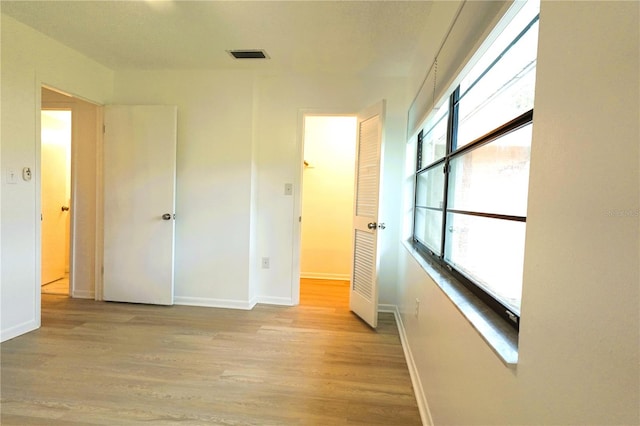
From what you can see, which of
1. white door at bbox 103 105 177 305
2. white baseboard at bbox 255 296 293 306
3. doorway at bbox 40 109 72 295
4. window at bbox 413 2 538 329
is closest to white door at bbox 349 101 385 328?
white baseboard at bbox 255 296 293 306

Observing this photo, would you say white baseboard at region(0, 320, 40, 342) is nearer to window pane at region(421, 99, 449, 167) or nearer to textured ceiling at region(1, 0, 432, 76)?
textured ceiling at region(1, 0, 432, 76)

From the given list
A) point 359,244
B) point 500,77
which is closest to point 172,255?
point 359,244

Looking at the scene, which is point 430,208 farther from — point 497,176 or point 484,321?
point 484,321

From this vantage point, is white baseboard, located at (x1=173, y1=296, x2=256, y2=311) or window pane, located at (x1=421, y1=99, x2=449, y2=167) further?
white baseboard, located at (x1=173, y1=296, x2=256, y2=311)

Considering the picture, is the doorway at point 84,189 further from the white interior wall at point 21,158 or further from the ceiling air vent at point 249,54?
the ceiling air vent at point 249,54

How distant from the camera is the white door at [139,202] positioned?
322 cm

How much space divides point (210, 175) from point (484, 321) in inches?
113

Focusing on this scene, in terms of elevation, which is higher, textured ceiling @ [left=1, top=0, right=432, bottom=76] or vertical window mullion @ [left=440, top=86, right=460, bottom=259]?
textured ceiling @ [left=1, top=0, right=432, bottom=76]

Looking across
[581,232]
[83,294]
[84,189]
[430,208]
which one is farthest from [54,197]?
[581,232]

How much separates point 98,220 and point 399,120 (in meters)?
3.23

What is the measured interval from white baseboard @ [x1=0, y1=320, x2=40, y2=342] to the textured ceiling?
7.54 feet

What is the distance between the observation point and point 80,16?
2340 mm

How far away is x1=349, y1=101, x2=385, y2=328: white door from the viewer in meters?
2.82

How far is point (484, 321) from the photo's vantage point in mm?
997
